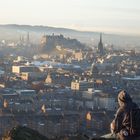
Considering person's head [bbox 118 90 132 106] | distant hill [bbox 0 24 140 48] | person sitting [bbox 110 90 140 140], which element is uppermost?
person's head [bbox 118 90 132 106]

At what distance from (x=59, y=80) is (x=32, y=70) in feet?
28.4

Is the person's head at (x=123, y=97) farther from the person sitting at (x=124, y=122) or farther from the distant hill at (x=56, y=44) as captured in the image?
the distant hill at (x=56, y=44)

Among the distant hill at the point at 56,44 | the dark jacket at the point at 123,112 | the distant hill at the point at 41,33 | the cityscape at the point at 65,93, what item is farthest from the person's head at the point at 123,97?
the distant hill at the point at 41,33

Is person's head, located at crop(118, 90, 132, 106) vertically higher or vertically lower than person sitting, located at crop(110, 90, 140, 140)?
higher

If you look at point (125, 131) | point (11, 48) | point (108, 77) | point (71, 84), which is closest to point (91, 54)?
point (11, 48)

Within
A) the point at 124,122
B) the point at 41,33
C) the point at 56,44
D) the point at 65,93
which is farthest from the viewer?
the point at 41,33

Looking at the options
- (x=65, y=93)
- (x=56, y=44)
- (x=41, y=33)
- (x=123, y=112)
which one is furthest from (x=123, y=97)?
(x=41, y=33)

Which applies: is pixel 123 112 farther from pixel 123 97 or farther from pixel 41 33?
pixel 41 33

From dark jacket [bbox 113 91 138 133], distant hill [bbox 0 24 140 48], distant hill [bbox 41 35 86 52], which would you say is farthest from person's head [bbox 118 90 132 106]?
distant hill [bbox 0 24 140 48]

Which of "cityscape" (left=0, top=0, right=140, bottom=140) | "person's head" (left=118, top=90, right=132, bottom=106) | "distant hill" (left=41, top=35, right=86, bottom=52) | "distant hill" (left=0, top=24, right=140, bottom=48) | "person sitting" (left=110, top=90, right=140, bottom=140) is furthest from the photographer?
"distant hill" (left=0, top=24, right=140, bottom=48)

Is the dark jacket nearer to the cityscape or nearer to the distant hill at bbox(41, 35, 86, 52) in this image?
the cityscape

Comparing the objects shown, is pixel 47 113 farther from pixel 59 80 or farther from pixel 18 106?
pixel 59 80

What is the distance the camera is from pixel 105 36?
165 metres

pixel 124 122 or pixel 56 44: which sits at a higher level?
pixel 124 122
